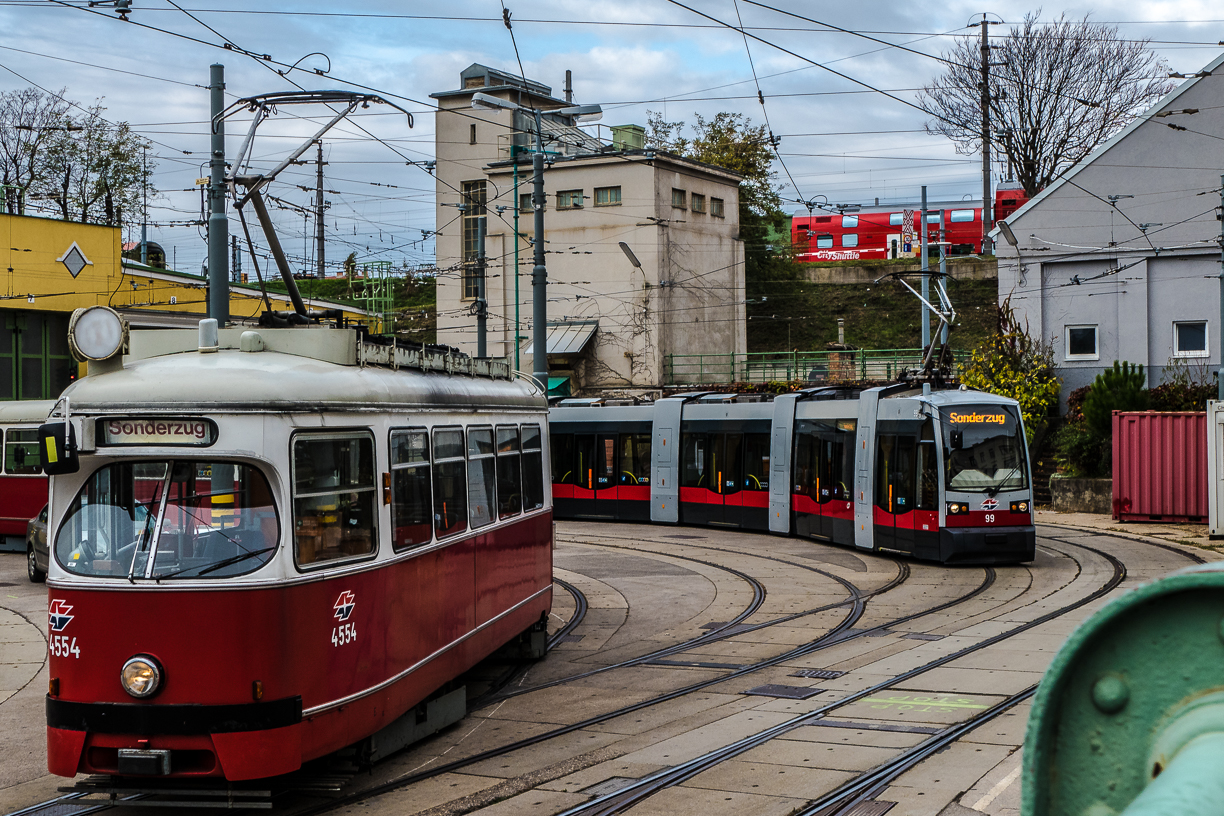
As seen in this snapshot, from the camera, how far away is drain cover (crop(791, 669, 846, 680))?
11672mm

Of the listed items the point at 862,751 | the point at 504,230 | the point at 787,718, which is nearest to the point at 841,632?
the point at 787,718

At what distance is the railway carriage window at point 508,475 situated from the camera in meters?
11.2

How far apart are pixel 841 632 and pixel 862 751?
5713 mm

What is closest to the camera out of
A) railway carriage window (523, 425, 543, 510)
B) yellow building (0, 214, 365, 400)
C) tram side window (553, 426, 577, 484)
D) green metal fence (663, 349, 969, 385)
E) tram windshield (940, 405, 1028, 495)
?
railway carriage window (523, 425, 543, 510)

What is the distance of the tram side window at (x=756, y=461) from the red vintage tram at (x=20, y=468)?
14174 millimetres

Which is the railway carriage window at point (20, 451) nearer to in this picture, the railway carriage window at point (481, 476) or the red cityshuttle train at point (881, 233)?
the railway carriage window at point (481, 476)

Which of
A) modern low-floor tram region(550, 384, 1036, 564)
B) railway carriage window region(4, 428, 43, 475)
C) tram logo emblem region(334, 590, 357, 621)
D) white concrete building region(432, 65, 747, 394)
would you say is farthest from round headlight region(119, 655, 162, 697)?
white concrete building region(432, 65, 747, 394)

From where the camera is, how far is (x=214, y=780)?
702 centimetres

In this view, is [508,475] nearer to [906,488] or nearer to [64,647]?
[64,647]

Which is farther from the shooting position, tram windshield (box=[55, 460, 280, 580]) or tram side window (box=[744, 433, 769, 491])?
tram side window (box=[744, 433, 769, 491])

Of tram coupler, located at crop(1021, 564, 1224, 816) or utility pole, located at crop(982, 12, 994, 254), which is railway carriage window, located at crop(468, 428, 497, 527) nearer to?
tram coupler, located at crop(1021, 564, 1224, 816)

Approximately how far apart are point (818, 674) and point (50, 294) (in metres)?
32.4

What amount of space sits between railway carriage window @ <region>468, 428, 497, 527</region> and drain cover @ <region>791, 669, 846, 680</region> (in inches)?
134

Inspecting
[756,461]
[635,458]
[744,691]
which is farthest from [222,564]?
[635,458]
